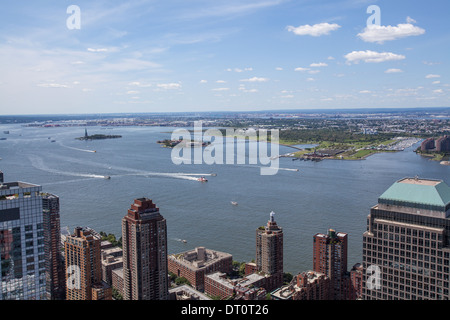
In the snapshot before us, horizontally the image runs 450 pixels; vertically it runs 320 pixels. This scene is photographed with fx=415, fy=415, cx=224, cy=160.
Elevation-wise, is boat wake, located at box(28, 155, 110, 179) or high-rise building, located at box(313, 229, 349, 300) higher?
boat wake, located at box(28, 155, 110, 179)

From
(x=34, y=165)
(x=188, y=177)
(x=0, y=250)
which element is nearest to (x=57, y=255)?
(x=0, y=250)

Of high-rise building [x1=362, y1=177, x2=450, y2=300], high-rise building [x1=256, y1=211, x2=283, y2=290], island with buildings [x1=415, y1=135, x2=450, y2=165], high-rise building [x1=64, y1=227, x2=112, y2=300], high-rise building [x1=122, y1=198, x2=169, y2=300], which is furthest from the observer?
island with buildings [x1=415, y1=135, x2=450, y2=165]

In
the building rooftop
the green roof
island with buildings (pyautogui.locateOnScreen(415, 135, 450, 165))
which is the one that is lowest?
the building rooftop

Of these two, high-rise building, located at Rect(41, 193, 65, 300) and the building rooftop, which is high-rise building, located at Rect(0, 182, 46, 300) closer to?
high-rise building, located at Rect(41, 193, 65, 300)

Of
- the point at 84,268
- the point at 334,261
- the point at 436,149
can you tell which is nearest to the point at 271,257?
the point at 334,261

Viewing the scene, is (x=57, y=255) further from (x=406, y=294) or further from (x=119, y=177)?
(x=119, y=177)

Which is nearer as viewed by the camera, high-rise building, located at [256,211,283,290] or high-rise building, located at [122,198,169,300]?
high-rise building, located at [122,198,169,300]

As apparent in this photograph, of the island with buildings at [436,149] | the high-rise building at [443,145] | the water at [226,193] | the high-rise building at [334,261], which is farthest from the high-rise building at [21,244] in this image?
the high-rise building at [443,145]

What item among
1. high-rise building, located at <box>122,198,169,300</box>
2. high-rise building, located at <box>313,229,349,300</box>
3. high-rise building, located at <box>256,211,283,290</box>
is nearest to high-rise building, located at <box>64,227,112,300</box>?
high-rise building, located at <box>122,198,169,300</box>

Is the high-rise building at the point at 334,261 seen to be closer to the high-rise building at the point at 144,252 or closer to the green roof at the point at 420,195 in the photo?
the green roof at the point at 420,195
